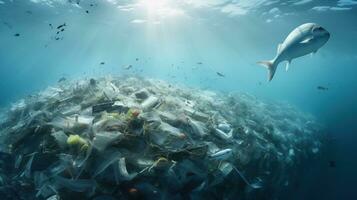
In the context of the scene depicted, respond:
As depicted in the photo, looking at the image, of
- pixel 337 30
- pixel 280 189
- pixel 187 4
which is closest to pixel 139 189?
pixel 280 189

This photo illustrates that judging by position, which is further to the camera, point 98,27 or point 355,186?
point 98,27

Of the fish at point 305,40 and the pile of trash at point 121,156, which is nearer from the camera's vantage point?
the pile of trash at point 121,156

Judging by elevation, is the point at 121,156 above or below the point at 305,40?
below

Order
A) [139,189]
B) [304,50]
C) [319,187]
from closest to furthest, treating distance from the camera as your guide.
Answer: [139,189] → [304,50] → [319,187]

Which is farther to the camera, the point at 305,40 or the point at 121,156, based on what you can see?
the point at 305,40

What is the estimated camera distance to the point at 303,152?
40.8ft

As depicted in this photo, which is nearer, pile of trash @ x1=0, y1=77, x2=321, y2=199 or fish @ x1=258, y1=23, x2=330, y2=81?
pile of trash @ x1=0, y1=77, x2=321, y2=199

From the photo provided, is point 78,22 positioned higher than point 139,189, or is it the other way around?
point 139,189

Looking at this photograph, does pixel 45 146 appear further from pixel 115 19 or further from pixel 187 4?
pixel 115 19

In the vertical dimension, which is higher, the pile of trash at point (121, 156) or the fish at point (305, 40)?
the fish at point (305, 40)

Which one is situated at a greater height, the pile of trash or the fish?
the fish

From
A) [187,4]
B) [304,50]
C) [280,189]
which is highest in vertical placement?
[304,50]

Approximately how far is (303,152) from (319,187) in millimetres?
4995

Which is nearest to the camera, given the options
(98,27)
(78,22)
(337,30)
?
(337,30)
